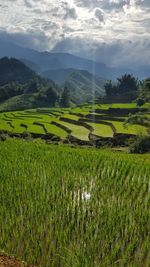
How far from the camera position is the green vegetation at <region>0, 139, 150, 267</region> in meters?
5.80

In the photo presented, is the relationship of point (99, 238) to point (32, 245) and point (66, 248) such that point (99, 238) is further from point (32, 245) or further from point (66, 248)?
point (32, 245)

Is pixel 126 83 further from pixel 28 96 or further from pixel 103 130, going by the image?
pixel 103 130

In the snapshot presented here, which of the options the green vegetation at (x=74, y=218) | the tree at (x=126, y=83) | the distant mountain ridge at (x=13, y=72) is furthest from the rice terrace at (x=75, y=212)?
the distant mountain ridge at (x=13, y=72)

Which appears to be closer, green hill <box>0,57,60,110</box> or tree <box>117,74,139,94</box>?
green hill <box>0,57,60,110</box>

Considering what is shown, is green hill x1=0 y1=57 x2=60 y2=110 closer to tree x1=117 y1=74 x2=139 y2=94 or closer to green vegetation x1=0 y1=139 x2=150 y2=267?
tree x1=117 y1=74 x2=139 y2=94

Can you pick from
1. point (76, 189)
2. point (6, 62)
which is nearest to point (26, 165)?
point (76, 189)

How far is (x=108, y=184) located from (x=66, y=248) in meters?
4.27

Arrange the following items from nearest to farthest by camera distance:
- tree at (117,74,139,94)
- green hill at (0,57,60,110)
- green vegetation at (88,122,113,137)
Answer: green vegetation at (88,122,113,137) < green hill at (0,57,60,110) < tree at (117,74,139,94)

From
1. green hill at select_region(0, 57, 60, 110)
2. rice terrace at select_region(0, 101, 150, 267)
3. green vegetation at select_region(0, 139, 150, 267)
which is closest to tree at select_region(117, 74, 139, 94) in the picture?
green hill at select_region(0, 57, 60, 110)

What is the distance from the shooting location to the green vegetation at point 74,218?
229 inches

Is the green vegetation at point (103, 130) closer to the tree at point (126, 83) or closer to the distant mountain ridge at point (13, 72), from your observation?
the tree at point (126, 83)

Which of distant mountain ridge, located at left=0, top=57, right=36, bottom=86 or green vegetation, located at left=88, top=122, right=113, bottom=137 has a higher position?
distant mountain ridge, located at left=0, top=57, right=36, bottom=86

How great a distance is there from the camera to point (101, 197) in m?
8.53

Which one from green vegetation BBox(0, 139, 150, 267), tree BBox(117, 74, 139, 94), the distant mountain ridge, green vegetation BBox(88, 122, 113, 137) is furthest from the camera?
the distant mountain ridge
